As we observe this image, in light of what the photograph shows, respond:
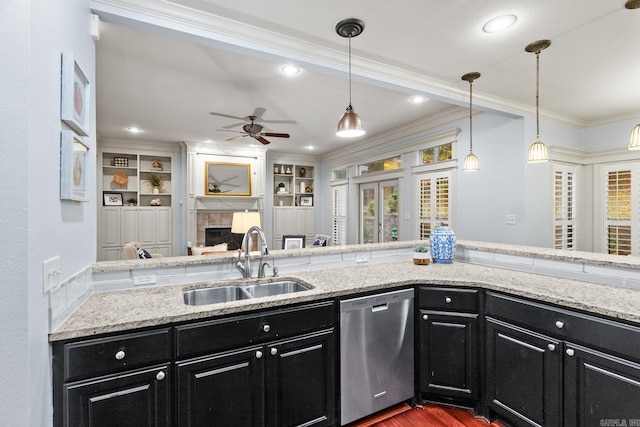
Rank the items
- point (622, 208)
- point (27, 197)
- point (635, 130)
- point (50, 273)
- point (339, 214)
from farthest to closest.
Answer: point (339, 214)
point (622, 208)
point (635, 130)
point (50, 273)
point (27, 197)

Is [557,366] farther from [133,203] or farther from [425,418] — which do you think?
[133,203]

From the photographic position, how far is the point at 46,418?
1167 mm

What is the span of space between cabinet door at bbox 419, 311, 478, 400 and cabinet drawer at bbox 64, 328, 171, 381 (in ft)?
5.32

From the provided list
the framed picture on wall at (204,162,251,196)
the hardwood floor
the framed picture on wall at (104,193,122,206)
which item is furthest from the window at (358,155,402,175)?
the framed picture on wall at (104,193,122,206)

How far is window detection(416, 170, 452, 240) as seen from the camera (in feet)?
14.9

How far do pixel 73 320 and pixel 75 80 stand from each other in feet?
3.60

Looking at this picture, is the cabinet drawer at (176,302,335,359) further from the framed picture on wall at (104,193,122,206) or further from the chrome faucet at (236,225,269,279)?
the framed picture on wall at (104,193,122,206)

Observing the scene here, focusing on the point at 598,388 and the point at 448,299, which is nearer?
the point at 598,388

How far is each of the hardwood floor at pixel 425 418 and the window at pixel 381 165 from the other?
399 centimetres

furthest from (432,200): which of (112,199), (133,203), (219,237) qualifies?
(112,199)

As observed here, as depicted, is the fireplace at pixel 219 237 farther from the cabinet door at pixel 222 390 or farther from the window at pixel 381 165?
the cabinet door at pixel 222 390

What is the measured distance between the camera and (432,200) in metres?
4.76

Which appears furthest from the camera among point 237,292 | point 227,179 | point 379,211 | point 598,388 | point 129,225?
point 227,179

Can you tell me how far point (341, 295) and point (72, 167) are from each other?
1520mm
